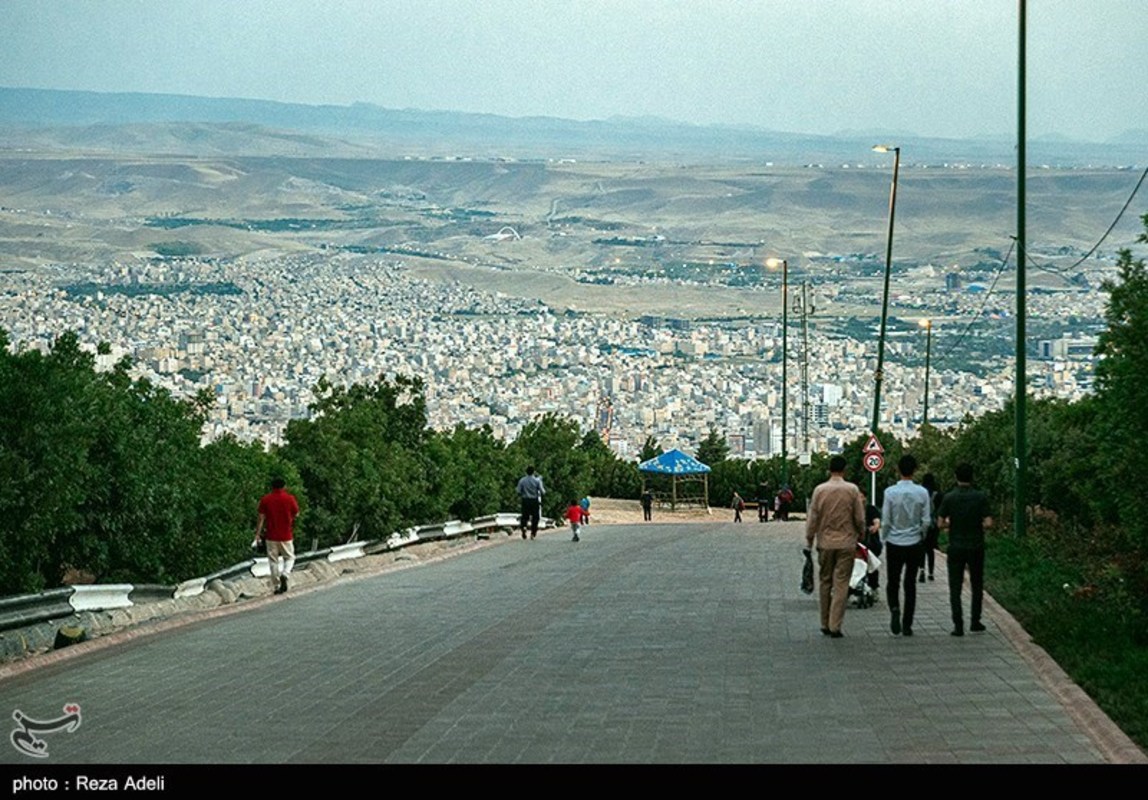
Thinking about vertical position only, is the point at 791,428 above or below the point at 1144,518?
below

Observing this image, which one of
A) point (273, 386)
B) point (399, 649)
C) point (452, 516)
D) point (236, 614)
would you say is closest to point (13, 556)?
point (236, 614)

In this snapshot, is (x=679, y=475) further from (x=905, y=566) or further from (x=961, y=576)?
(x=961, y=576)

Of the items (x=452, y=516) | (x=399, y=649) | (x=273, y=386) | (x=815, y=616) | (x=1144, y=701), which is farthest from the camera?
(x=273, y=386)

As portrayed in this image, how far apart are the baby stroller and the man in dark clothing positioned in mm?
2843

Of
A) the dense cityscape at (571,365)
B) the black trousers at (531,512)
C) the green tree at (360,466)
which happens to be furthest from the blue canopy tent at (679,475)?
the black trousers at (531,512)

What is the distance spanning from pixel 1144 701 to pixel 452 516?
44861mm

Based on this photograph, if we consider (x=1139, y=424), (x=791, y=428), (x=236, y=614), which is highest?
(x=1139, y=424)

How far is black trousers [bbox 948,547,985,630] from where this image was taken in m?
18.4

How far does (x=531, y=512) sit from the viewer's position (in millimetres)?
46062

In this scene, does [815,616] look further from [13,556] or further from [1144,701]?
[13,556]

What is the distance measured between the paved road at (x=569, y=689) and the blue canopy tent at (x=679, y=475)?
57.2 metres

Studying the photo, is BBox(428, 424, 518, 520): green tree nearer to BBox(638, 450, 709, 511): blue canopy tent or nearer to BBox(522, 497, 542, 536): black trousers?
BBox(522, 497, 542, 536): black trousers

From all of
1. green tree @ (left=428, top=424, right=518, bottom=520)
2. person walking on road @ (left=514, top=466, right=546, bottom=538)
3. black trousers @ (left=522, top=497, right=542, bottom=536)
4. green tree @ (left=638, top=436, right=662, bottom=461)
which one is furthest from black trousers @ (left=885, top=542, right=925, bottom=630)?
green tree @ (left=638, top=436, right=662, bottom=461)

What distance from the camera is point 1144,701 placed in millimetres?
13219
